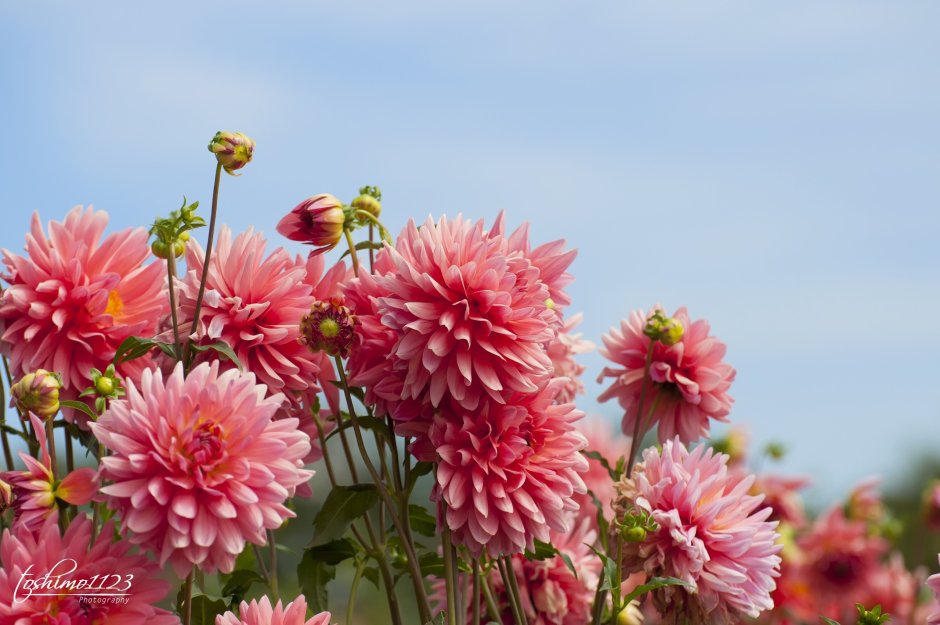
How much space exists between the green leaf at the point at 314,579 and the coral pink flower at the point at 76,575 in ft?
1.13

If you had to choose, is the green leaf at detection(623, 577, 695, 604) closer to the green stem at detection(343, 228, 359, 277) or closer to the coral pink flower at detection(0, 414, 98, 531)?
the green stem at detection(343, 228, 359, 277)

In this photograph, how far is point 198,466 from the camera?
1046mm

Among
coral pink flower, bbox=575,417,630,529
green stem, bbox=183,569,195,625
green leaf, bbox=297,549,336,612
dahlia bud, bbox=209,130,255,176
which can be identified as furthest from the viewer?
coral pink flower, bbox=575,417,630,529

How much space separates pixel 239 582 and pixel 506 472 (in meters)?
0.48

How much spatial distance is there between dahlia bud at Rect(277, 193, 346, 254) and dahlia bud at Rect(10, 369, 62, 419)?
36cm

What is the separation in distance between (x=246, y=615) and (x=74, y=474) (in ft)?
0.89

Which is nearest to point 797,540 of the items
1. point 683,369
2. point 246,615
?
point 683,369

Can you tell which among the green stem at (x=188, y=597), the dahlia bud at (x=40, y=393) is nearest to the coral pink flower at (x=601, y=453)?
the green stem at (x=188, y=597)

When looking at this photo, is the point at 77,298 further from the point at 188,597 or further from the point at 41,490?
the point at 188,597

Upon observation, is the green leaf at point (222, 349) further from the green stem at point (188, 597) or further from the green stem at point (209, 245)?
the green stem at point (188, 597)

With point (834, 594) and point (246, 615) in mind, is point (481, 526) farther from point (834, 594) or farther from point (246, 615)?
point (834, 594)

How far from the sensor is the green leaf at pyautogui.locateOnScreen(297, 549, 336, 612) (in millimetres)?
1477

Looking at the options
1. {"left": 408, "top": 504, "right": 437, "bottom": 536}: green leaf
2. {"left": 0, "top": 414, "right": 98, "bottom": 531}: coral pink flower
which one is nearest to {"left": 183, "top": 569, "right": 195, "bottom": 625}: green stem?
{"left": 0, "top": 414, "right": 98, "bottom": 531}: coral pink flower

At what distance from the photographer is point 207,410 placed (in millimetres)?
1076
